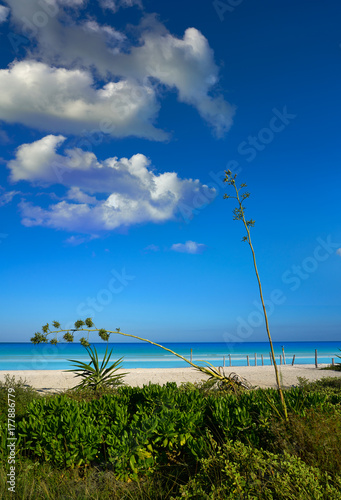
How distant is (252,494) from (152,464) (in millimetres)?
1574

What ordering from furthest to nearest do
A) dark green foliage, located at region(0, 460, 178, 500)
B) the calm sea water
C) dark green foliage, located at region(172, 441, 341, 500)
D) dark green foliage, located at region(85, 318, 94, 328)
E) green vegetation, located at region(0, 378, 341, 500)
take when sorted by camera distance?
1. the calm sea water
2. dark green foliage, located at region(85, 318, 94, 328)
3. dark green foliage, located at region(0, 460, 178, 500)
4. green vegetation, located at region(0, 378, 341, 500)
5. dark green foliage, located at region(172, 441, 341, 500)

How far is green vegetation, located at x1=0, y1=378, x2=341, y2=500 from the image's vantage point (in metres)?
3.51

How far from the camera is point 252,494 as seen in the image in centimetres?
326

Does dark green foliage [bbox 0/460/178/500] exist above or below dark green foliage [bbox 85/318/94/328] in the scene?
below

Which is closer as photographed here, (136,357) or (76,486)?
(76,486)

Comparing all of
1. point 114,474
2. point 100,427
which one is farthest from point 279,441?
point 100,427

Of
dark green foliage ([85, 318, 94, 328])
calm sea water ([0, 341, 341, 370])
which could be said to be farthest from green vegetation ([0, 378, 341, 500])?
calm sea water ([0, 341, 341, 370])

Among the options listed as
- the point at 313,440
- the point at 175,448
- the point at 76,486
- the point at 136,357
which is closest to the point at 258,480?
the point at 313,440

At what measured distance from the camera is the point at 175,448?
466 centimetres

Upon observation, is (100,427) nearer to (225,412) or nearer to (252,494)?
(225,412)

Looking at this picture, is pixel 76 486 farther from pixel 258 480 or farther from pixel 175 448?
pixel 258 480

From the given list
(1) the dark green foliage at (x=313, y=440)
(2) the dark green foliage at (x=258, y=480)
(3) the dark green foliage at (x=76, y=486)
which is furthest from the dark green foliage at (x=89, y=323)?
(1) the dark green foliage at (x=313, y=440)

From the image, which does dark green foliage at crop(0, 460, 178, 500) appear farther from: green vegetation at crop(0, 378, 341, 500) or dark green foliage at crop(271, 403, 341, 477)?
dark green foliage at crop(271, 403, 341, 477)

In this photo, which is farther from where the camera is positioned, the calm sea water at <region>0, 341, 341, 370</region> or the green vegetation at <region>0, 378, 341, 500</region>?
the calm sea water at <region>0, 341, 341, 370</region>
